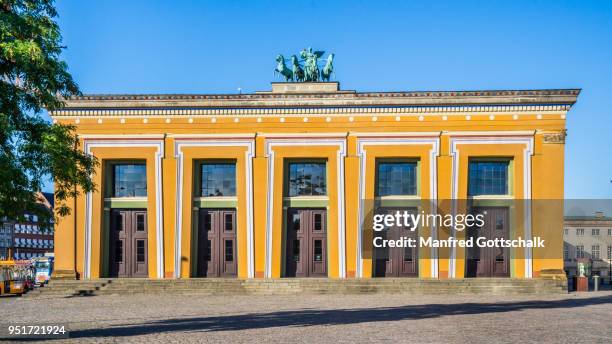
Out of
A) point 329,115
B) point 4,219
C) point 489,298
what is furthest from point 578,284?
point 4,219

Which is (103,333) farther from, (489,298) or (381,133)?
(381,133)

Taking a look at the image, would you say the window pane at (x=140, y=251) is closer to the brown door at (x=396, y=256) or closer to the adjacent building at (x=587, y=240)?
the brown door at (x=396, y=256)

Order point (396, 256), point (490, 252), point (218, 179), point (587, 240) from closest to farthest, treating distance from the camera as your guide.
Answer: point (490, 252) < point (396, 256) < point (218, 179) < point (587, 240)

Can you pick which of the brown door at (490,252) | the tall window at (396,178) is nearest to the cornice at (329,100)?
the tall window at (396,178)

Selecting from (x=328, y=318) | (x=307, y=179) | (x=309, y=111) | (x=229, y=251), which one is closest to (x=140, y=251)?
(x=229, y=251)

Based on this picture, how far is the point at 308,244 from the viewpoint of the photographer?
37375 mm

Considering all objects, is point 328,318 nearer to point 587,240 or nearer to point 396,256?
point 396,256

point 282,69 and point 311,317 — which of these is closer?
point 311,317

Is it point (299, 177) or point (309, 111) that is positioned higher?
point (309, 111)

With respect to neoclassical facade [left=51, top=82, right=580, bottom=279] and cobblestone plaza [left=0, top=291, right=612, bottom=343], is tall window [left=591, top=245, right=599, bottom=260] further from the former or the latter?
cobblestone plaza [left=0, top=291, right=612, bottom=343]

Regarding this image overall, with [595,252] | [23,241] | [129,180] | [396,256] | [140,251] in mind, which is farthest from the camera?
[23,241]

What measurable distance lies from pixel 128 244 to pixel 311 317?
18.1m

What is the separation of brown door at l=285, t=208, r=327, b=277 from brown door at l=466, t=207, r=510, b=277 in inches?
292

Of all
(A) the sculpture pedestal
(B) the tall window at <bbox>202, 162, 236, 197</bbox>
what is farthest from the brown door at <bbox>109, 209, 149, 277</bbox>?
(A) the sculpture pedestal
